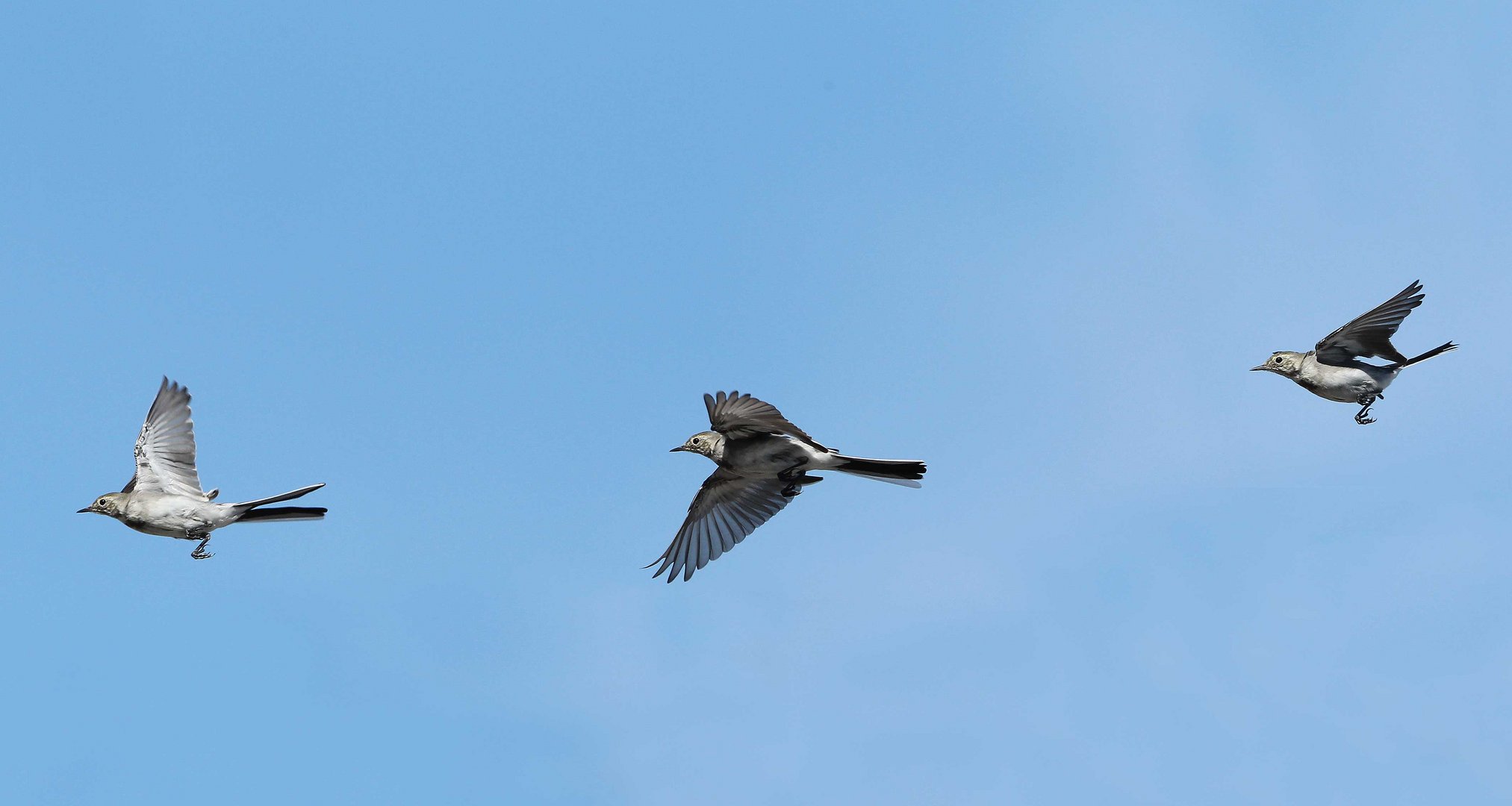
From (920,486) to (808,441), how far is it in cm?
179

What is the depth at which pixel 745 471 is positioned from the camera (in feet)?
78.7

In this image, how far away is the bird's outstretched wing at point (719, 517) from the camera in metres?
25.2

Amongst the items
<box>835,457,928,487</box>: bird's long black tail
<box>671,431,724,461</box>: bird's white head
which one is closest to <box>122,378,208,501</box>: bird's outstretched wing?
<box>671,431,724,461</box>: bird's white head

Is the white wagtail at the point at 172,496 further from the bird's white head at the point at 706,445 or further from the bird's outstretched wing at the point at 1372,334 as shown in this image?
the bird's outstretched wing at the point at 1372,334

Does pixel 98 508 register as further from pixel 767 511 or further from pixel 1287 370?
pixel 1287 370

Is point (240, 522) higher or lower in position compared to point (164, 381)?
lower

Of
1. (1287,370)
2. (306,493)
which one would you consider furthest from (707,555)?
(1287,370)

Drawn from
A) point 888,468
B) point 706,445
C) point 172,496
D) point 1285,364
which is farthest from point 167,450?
point 1285,364

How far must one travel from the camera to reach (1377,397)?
2584 cm

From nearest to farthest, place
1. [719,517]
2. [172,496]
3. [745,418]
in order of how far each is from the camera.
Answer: [745,418] → [172,496] → [719,517]

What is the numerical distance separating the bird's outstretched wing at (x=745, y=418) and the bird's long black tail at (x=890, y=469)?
2.28 ft

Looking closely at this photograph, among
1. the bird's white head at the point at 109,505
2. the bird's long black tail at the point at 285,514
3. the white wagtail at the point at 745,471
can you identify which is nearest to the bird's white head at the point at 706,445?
the white wagtail at the point at 745,471

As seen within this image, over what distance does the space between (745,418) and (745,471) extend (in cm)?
205

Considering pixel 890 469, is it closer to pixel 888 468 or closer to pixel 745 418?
pixel 888 468
